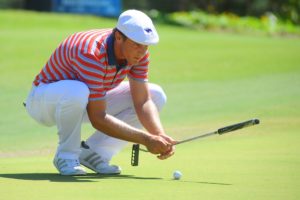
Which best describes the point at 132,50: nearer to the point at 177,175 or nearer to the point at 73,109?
the point at 73,109

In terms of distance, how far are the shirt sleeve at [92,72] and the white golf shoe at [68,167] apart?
1.77 feet

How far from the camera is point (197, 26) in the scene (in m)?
29.2

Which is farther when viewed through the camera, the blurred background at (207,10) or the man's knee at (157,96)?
the blurred background at (207,10)

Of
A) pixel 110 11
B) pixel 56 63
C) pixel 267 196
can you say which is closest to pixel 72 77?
pixel 56 63

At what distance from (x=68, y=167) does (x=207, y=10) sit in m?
27.4

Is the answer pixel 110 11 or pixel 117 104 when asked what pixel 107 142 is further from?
pixel 110 11

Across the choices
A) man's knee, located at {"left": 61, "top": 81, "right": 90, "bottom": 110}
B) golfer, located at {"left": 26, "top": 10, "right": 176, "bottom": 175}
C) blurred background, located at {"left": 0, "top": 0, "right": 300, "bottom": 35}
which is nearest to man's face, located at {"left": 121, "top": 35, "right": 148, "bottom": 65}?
golfer, located at {"left": 26, "top": 10, "right": 176, "bottom": 175}

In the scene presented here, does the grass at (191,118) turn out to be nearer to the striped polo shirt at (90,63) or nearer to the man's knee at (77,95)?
the man's knee at (77,95)

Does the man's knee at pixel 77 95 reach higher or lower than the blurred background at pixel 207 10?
lower

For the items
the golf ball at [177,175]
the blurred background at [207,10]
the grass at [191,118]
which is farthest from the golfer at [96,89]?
the blurred background at [207,10]

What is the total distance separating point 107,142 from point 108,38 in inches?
40.2

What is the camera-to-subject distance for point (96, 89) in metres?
6.27

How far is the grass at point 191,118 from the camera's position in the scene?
586cm

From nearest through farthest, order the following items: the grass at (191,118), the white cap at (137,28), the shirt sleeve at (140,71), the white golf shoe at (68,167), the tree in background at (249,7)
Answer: the grass at (191,118) < the white cap at (137,28) < the white golf shoe at (68,167) < the shirt sleeve at (140,71) < the tree in background at (249,7)
